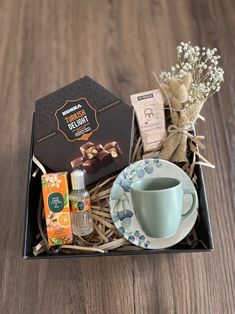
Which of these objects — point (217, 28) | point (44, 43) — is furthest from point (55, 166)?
point (217, 28)

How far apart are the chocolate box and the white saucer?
30mm

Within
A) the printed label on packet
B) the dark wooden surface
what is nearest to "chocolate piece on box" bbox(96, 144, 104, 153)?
the printed label on packet

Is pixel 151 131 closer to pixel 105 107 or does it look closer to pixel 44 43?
pixel 105 107

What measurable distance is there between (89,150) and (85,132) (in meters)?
0.04

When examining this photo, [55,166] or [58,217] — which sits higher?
[55,166]

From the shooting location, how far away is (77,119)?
2.74ft

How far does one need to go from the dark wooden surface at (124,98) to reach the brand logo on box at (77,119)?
18cm

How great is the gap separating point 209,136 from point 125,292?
41cm

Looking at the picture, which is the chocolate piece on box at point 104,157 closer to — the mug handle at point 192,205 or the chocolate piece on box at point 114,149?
the chocolate piece on box at point 114,149

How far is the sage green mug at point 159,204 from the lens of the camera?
708 millimetres

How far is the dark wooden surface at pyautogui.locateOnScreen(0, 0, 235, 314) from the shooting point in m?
0.83

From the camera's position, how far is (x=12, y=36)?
112cm

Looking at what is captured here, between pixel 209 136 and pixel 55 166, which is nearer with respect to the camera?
pixel 55 166

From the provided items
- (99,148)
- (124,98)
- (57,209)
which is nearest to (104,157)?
(99,148)
